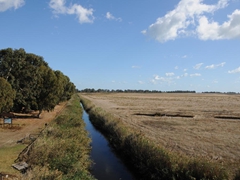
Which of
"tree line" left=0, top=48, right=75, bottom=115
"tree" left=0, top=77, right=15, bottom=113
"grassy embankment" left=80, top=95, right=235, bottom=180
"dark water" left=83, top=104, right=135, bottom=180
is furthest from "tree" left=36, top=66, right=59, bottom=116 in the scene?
"grassy embankment" left=80, top=95, right=235, bottom=180

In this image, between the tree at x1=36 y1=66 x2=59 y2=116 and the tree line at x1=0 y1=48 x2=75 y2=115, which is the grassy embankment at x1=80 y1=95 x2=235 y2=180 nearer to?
the tree line at x1=0 y1=48 x2=75 y2=115

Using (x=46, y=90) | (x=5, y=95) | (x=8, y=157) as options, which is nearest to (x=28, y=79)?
(x=46, y=90)

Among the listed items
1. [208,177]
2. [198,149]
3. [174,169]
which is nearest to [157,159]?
[174,169]

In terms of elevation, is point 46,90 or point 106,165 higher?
point 46,90

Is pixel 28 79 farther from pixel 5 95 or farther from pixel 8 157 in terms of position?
pixel 8 157

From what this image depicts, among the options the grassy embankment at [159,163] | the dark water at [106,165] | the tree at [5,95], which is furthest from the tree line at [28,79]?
the grassy embankment at [159,163]

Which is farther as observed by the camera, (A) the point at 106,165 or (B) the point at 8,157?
(A) the point at 106,165

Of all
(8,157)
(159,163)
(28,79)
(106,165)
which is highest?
(28,79)

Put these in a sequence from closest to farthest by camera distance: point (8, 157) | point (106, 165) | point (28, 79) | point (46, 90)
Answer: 1. point (8, 157)
2. point (106, 165)
3. point (28, 79)
4. point (46, 90)

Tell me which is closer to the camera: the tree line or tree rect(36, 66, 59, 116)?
the tree line

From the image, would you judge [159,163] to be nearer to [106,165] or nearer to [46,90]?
[106,165]

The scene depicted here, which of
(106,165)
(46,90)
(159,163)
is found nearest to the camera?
(159,163)

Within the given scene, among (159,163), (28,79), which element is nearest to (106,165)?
(159,163)

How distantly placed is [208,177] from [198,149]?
875cm
